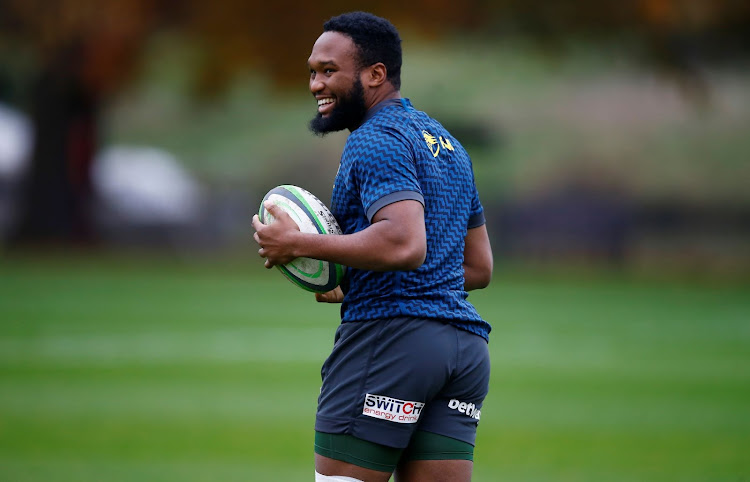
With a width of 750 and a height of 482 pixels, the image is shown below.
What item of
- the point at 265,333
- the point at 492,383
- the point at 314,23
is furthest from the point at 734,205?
the point at 492,383

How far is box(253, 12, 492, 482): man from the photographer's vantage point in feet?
13.3

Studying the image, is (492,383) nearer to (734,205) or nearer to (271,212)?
(271,212)

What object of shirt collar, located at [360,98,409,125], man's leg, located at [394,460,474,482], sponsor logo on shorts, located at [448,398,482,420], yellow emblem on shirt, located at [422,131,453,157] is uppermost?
shirt collar, located at [360,98,409,125]

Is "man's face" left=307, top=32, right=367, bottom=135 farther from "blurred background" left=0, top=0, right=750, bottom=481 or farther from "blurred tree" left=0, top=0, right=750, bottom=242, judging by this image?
"blurred tree" left=0, top=0, right=750, bottom=242

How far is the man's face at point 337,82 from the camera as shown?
4359mm

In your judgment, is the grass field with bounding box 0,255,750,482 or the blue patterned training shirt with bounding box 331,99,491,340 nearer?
the blue patterned training shirt with bounding box 331,99,491,340

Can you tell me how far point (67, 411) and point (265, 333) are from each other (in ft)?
21.2

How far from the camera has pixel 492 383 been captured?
12906 millimetres

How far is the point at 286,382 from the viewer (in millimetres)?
13000

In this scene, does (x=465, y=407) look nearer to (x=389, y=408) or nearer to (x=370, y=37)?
(x=389, y=408)

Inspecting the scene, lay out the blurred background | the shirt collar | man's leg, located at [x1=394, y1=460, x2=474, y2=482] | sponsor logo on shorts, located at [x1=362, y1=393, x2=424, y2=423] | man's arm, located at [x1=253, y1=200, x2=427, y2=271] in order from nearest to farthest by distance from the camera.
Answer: man's arm, located at [x1=253, y1=200, x2=427, y2=271] → sponsor logo on shorts, located at [x1=362, y1=393, x2=424, y2=423] → man's leg, located at [x1=394, y1=460, x2=474, y2=482] → the shirt collar → the blurred background

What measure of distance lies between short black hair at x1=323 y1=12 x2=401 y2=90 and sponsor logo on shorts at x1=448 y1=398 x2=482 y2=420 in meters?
1.24

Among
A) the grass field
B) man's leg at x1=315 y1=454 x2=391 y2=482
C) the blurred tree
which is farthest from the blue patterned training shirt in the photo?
the blurred tree

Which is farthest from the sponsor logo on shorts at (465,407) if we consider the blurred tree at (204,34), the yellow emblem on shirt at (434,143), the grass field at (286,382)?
the blurred tree at (204,34)
